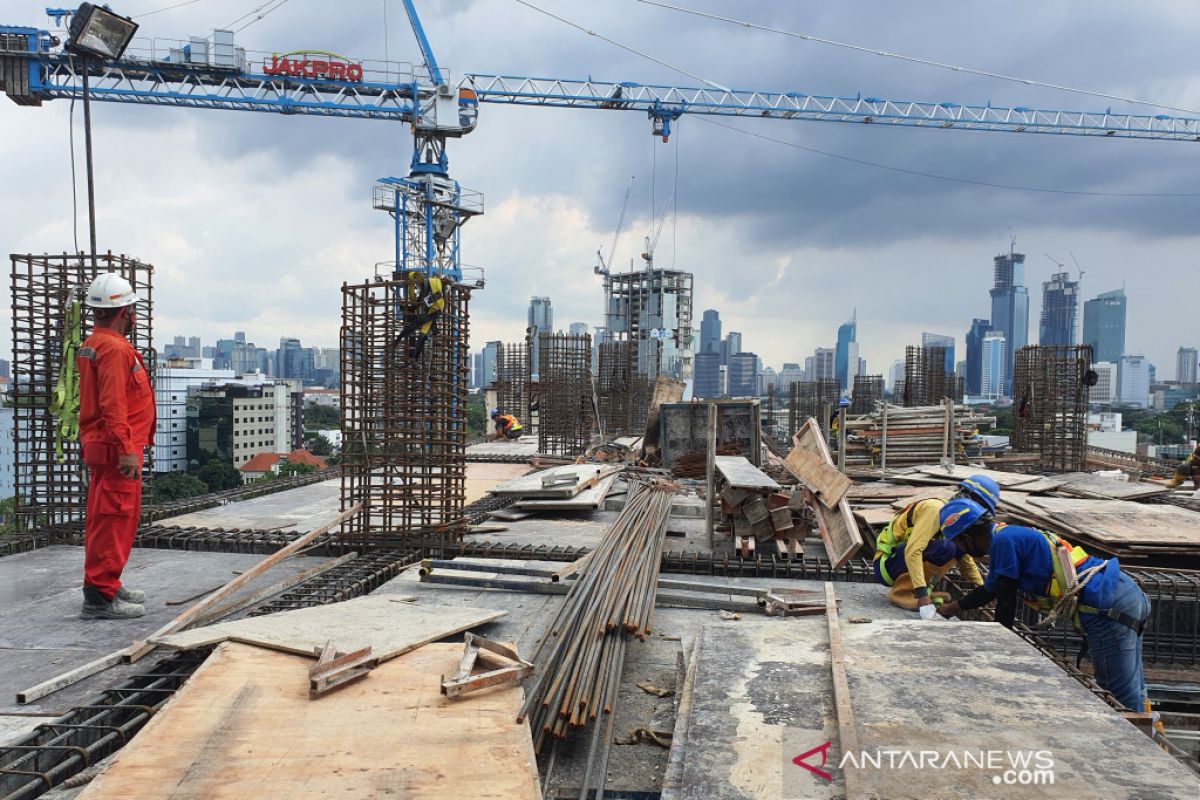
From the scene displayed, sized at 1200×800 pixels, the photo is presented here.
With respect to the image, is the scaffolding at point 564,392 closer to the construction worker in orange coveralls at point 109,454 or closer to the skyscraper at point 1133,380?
the construction worker in orange coveralls at point 109,454

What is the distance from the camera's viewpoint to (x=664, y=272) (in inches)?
3145

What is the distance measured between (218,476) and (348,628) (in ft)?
192

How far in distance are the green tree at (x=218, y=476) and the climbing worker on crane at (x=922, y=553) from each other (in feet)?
191

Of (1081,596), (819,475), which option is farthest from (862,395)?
(1081,596)

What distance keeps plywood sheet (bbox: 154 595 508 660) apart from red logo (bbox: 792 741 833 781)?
7.54 ft

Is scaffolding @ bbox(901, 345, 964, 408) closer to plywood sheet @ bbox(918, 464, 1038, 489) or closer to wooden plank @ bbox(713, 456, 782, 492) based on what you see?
plywood sheet @ bbox(918, 464, 1038, 489)

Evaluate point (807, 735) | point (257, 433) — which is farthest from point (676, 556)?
point (257, 433)

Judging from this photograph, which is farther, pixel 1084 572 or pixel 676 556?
pixel 676 556

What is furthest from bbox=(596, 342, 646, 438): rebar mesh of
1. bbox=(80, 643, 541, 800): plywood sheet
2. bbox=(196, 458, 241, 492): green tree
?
bbox=(196, 458, 241, 492): green tree

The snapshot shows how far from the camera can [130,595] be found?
18.6 ft

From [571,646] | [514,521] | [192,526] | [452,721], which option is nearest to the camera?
[452,721]

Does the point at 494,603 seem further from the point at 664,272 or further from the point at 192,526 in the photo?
the point at 664,272

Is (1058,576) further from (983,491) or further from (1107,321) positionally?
(1107,321)

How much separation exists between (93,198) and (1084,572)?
9034mm
